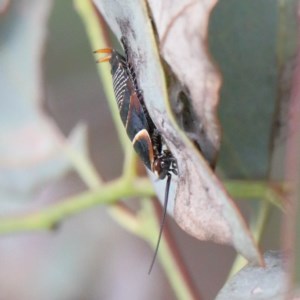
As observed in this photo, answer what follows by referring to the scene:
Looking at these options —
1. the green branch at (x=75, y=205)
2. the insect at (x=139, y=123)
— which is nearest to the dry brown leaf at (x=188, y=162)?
the insect at (x=139, y=123)

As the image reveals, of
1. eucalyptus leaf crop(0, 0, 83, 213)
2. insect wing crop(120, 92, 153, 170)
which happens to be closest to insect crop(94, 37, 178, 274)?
insect wing crop(120, 92, 153, 170)

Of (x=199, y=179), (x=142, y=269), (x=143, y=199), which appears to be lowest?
(x=142, y=269)

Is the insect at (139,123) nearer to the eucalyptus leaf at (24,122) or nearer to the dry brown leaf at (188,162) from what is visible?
the dry brown leaf at (188,162)

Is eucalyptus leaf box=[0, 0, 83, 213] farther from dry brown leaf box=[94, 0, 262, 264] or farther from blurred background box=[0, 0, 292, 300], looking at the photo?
dry brown leaf box=[94, 0, 262, 264]

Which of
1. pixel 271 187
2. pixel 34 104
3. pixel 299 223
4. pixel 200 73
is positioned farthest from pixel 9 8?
pixel 299 223

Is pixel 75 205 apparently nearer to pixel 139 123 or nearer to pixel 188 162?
pixel 139 123

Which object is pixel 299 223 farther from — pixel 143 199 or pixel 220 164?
pixel 143 199

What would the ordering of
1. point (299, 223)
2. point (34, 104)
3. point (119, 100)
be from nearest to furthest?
point (299, 223) → point (119, 100) → point (34, 104)

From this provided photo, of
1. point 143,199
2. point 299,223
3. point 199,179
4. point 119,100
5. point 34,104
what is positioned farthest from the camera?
point 34,104
